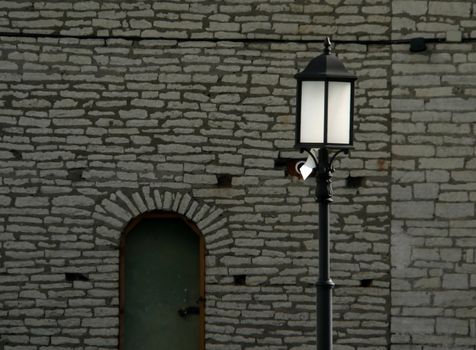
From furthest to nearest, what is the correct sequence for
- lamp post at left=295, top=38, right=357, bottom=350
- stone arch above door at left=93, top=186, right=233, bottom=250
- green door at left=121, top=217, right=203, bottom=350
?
1. green door at left=121, top=217, right=203, bottom=350
2. stone arch above door at left=93, top=186, right=233, bottom=250
3. lamp post at left=295, top=38, right=357, bottom=350

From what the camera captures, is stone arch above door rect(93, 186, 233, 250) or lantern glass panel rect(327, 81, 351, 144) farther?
stone arch above door rect(93, 186, 233, 250)

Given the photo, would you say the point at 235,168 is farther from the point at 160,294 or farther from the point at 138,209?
the point at 160,294

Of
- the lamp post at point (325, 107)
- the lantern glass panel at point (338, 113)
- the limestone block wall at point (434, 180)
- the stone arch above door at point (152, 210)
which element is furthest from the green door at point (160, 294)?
the lantern glass panel at point (338, 113)

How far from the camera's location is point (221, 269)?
1131 centimetres

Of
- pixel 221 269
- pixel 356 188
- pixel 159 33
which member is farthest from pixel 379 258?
pixel 159 33

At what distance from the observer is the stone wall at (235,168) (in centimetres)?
1129

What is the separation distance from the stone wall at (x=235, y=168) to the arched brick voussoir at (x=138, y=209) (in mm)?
13

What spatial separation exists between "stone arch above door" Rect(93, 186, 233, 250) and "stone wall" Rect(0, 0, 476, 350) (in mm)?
13

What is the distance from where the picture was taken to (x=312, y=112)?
7559 millimetres

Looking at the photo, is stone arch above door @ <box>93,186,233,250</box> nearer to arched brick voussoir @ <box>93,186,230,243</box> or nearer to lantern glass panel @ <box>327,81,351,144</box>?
arched brick voussoir @ <box>93,186,230,243</box>

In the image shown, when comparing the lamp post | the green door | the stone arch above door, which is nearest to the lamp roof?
the lamp post

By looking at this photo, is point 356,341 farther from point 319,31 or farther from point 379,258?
point 319,31

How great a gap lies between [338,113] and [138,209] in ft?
13.4

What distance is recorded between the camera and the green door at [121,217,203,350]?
11.4m
